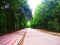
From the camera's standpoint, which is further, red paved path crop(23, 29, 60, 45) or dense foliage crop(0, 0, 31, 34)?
dense foliage crop(0, 0, 31, 34)

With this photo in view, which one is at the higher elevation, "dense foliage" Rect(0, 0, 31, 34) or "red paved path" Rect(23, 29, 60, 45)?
"dense foliage" Rect(0, 0, 31, 34)

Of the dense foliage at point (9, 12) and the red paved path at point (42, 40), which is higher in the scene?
the dense foliage at point (9, 12)

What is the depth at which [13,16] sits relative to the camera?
46.1 m

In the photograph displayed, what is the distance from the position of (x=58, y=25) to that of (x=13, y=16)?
13269 mm

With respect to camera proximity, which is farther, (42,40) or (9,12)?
(9,12)

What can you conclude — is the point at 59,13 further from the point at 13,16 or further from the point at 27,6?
the point at 27,6

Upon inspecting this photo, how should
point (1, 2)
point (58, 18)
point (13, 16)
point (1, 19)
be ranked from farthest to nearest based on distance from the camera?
point (58, 18)
point (13, 16)
point (1, 19)
point (1, 2)

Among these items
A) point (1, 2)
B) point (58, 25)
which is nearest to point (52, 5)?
point (58, 25)

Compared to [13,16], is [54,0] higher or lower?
higher

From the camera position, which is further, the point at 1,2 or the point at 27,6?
the point at 27,6

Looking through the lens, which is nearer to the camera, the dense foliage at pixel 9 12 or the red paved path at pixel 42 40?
the red paved path at pixel 42 40

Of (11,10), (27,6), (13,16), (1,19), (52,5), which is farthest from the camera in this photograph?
(27,6)

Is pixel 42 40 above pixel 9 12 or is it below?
below

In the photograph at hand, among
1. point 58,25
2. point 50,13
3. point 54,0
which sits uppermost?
point 54,0
